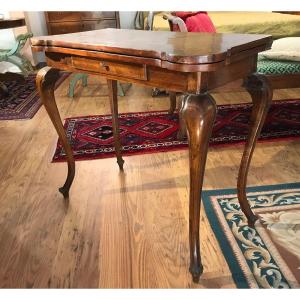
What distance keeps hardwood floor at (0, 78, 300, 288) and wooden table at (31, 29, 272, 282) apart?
0.18 meters

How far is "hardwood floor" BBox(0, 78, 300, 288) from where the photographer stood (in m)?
1.03

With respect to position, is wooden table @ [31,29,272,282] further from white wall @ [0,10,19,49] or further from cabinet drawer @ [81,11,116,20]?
cabinet drawer @ [81,11,116,20]

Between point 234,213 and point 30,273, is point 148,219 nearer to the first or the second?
point 234,213

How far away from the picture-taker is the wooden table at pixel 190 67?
789 millimetres

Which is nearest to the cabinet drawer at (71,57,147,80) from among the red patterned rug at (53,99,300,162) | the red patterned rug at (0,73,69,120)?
the red patterned rug at (53,99,300,162)

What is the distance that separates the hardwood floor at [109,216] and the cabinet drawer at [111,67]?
0.60m

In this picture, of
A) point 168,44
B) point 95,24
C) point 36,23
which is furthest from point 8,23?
point 168,44

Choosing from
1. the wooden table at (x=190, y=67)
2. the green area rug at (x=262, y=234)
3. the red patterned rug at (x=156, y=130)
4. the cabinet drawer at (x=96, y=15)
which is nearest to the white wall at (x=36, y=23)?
the cabinet drawer at (x=96, y=15)

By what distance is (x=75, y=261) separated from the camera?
109 cm

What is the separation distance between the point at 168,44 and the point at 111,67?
184 millimetres

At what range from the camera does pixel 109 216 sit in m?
1.31

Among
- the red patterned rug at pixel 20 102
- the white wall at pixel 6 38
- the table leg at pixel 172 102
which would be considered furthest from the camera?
the white wall at pixel 6 38

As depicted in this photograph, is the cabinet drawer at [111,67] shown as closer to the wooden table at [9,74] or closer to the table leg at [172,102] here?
the table leg at [172,102]
